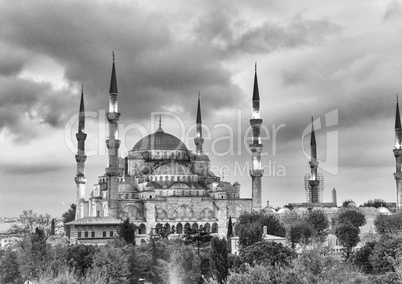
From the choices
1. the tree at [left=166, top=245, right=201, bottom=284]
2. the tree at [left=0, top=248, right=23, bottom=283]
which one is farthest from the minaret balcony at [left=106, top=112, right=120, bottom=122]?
the tree at [left=166, top=245, right=201, bottom=284]

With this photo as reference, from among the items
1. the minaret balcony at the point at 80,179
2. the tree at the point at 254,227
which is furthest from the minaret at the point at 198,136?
the tree at the point at 254,227

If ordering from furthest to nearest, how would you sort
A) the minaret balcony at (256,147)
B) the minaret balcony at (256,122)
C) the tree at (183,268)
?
the minaret balcony at (256,122)
the minaret balcony at (256,147)
the tree at (183,268)

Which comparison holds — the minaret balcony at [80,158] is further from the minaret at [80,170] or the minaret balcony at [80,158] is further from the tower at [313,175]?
the tower at [313,175]

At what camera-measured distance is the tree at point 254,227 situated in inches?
2077

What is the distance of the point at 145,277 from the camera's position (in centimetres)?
4562

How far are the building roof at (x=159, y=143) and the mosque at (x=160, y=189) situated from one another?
0.02 m

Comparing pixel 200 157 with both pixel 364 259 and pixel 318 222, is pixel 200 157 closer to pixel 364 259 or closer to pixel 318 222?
pixel 318 222

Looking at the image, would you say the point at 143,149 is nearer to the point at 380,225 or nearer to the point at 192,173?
the point at 192,173

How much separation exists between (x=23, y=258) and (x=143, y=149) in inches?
1318

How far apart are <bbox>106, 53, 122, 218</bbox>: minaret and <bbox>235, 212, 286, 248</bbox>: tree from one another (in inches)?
457

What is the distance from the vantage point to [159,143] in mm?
76000

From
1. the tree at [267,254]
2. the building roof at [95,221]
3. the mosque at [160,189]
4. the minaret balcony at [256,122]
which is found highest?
the minaret balcony at [256,122]

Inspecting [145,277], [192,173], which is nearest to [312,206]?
[192,173]

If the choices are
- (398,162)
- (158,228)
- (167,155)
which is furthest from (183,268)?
(398,162)
